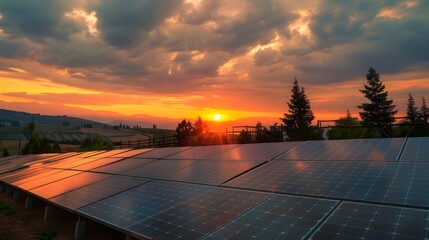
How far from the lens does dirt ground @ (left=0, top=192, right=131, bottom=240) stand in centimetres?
969

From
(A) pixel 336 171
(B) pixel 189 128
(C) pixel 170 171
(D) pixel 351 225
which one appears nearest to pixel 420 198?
(D) pixel 351 225

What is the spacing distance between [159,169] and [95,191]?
3253 millimetres

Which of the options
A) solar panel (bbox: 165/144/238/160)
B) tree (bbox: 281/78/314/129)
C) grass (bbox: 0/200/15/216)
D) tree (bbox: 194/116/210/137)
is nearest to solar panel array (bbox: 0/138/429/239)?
solar panel (bbox: 165/144/238/160)

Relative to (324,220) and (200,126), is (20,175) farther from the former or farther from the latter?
(200,126)

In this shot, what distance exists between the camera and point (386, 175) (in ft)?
24.8

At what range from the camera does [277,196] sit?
7.14 metres

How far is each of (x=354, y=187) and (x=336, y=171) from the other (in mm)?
1615

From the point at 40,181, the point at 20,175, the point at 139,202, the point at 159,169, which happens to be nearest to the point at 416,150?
the point at 139,202

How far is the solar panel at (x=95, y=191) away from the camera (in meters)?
9.34

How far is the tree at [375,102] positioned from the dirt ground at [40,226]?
2696 inches

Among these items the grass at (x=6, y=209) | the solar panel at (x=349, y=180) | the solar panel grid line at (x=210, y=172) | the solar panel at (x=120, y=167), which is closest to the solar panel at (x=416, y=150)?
the solar panel at (x=349, y=180)

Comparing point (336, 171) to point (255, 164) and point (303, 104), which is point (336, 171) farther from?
point (303, 104)

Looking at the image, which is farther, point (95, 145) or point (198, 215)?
point (95, 145)

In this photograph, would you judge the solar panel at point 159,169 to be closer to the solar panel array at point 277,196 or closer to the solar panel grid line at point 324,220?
the solar panel array at point 277,196
